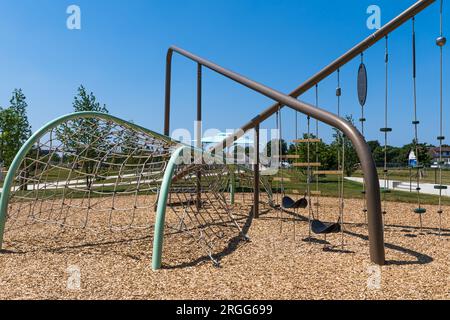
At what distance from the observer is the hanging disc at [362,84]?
6.76 m

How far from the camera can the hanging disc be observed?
6762 mm

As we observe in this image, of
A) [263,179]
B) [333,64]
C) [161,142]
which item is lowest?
[263,179]

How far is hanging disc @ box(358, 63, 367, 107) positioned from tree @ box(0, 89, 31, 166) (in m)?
20.8

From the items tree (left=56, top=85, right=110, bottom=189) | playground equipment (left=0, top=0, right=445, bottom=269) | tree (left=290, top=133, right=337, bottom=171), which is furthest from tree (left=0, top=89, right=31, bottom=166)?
tree (left=290, top=133, right=337, bottom=171)

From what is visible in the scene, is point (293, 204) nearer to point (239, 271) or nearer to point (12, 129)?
point (239, 271)

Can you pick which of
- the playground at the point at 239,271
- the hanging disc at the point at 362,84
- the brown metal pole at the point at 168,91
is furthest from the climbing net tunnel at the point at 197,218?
the hanging disc at the point at 362,84

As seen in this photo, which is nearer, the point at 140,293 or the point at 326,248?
the point at 140,293

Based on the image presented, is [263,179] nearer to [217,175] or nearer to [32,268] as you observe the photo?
[217,175]

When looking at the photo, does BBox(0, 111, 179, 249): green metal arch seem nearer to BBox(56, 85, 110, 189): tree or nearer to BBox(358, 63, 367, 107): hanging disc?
BBox(56, 85, 110, 189): tree
